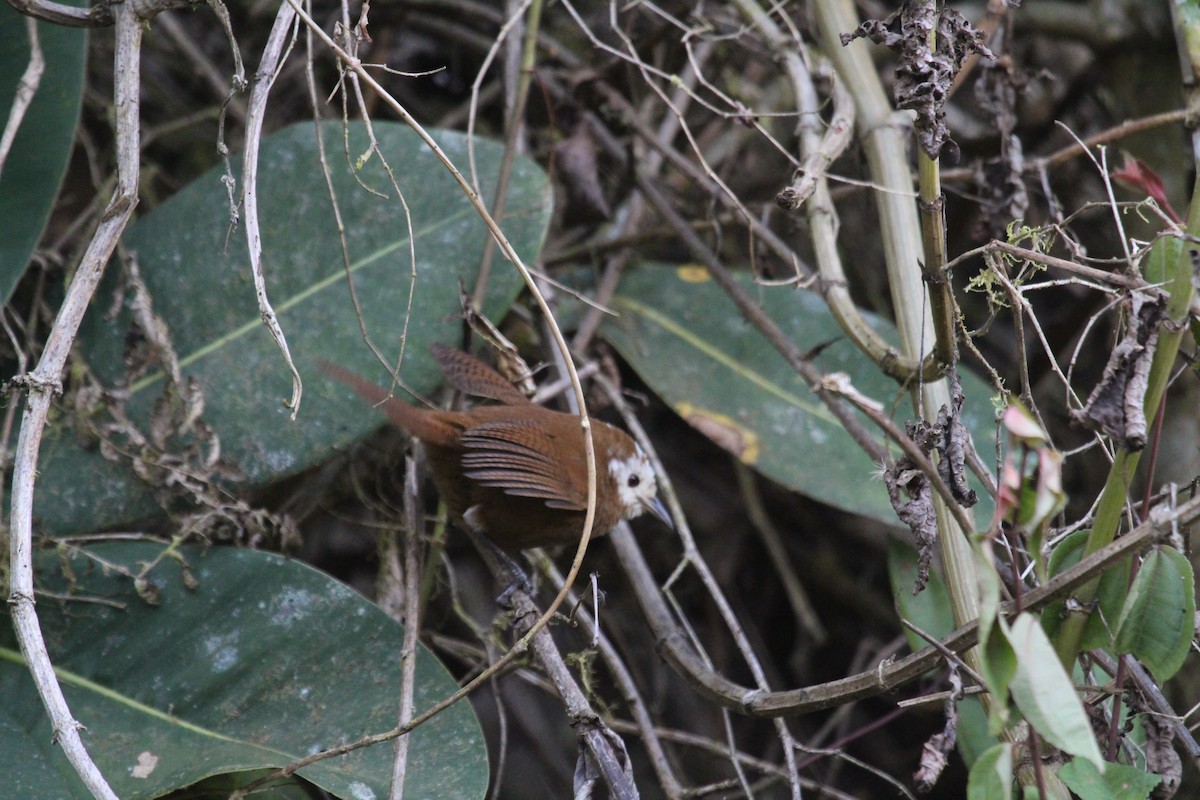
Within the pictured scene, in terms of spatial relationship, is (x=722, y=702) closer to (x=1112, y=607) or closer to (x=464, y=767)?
(x=464, y=767)

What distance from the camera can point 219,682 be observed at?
1925 mm

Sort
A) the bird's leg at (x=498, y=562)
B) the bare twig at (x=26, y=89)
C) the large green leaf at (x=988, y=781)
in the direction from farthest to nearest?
the bird's leg at (x=498, y=562) → the bare twig at (x=26, y=89) → the large green leaf at (x=988, y=781)

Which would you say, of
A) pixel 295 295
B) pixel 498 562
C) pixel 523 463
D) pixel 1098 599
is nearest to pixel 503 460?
pixel 523 463

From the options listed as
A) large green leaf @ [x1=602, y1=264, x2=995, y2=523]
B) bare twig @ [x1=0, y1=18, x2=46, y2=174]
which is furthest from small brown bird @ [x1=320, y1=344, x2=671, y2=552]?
bare twig @ [x1=0, y1=18, x2=46, y2=174]

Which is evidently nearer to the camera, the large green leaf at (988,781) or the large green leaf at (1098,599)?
the large green leaf at (988,781)

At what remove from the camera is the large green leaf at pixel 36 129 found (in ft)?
7.28

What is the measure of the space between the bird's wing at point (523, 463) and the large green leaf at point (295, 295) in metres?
0.23

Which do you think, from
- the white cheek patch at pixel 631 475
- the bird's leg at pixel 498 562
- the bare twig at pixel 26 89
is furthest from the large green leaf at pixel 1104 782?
the bare twig at pixel 26 89

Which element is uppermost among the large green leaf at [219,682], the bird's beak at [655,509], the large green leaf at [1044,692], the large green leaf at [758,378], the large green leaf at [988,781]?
the large green leaf at [1044,692]

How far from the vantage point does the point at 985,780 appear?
3.79ft

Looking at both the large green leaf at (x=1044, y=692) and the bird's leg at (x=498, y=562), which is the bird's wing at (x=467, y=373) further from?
the large green leaf at (x=1044, y=692)

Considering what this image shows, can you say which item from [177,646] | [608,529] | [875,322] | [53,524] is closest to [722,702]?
[608,529]

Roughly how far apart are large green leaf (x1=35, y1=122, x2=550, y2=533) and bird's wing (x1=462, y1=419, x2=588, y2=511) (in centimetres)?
23

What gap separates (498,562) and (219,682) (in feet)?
1.97
